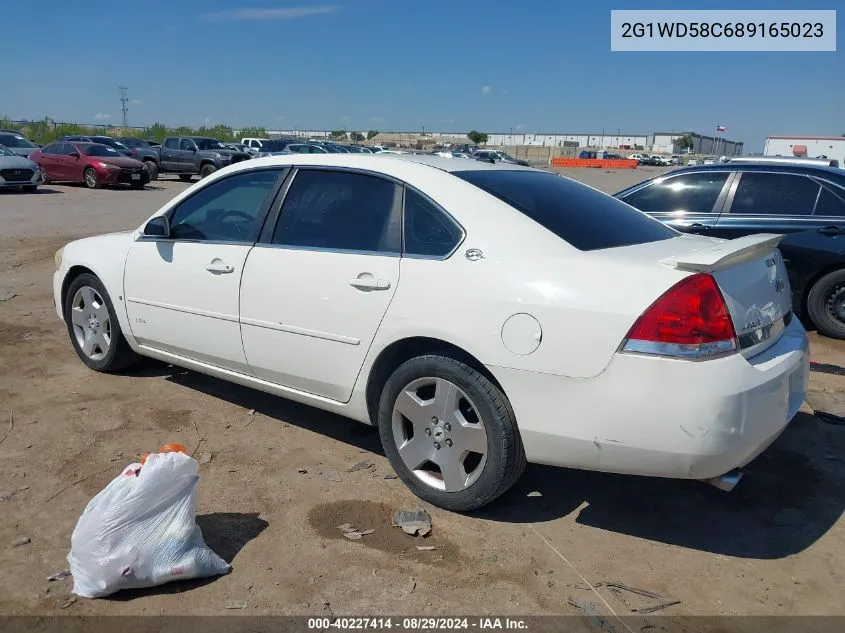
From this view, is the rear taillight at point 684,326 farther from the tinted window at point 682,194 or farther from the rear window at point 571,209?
the tinted window at point 682,194

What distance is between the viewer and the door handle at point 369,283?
332cm

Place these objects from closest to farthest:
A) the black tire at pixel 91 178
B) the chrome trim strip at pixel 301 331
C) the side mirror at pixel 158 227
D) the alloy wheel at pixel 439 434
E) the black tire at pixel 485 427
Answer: the black tire at pixel 485 427, the alloy wheel at pixel 439 434, the chrome trim strip at pixel 301 331, the side mirror at pixel 158 227, the black tire at pixel 91 178

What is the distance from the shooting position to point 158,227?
4.36m

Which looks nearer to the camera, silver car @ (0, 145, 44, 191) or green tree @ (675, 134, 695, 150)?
silver car @ (0, 145, 44, 191)

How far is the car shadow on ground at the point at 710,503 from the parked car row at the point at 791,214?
9.07ft

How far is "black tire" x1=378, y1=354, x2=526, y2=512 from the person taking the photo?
3.02 m

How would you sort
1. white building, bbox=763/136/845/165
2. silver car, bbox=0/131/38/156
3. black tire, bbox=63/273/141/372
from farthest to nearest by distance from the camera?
white building, bbox=763/136/845/165 → silver car, bbox=0/131/38/156 → black tire, bbox=63/273/141/372

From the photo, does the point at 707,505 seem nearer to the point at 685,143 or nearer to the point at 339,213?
the point at 339,213

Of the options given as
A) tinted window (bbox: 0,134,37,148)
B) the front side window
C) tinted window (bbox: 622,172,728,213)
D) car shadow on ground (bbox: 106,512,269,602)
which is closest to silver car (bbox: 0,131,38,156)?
tinted window (bbox: 0,134,37,148)

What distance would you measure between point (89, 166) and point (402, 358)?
21.6 metres

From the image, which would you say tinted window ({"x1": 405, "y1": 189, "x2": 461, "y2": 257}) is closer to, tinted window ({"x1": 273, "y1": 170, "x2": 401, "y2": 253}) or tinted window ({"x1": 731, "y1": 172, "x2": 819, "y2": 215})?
tinted window ({"x1": 273, "y1": 170, "x2": 401, "y2": 253})

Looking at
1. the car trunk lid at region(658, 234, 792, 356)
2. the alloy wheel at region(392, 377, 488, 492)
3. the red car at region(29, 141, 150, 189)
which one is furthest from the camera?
the red car at region(29, 141, 150, 189)

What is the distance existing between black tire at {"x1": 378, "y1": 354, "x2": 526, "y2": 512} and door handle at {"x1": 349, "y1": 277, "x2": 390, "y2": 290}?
0.38m

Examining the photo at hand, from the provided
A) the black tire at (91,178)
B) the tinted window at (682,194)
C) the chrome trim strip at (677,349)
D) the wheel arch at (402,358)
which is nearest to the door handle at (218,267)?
the wheel arch at (402,358)
